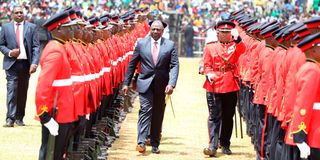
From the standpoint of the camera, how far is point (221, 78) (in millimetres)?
14078

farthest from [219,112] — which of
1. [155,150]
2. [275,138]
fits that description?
[275,138]

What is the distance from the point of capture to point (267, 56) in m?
12.3

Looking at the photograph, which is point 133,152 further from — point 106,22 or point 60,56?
point 60,56

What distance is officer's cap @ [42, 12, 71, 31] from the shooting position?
32.1 ft

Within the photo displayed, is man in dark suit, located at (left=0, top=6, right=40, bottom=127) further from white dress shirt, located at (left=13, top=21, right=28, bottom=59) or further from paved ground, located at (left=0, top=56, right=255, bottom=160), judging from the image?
paved ground, located at (left=0, top=56, right=255, bottom=160)

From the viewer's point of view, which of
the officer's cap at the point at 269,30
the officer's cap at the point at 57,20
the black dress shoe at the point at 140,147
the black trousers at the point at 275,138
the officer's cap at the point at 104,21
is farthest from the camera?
the officer's cap at the point at 104,21

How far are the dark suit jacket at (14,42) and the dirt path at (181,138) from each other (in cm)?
233

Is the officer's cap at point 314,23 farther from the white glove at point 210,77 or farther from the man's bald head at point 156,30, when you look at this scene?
the man's bald head at point 156,30

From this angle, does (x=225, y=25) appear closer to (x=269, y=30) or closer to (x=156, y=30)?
(x=156, y=30)

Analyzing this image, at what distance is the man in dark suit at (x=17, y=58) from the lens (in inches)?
639

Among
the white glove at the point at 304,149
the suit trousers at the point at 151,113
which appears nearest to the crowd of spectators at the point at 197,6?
the suit trousers at the point at 151,113

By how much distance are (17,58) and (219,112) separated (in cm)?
439

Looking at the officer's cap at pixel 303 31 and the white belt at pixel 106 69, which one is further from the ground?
the officer's cap at pixel 303 31

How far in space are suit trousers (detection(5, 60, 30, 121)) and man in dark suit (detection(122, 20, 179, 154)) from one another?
9.66ft
